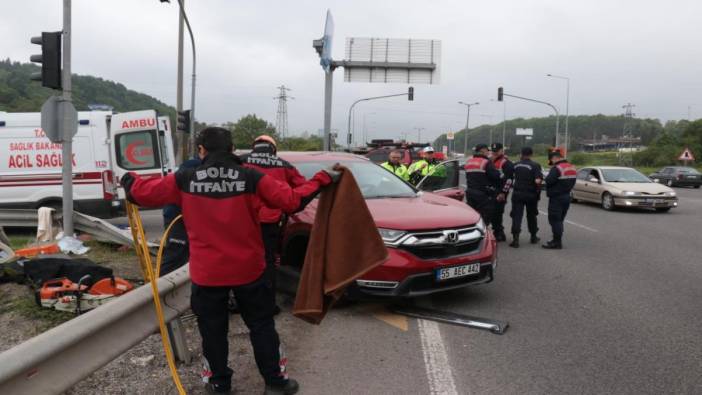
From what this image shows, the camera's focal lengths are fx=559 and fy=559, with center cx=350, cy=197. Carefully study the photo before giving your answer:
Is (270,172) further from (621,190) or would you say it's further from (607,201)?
(607,201)

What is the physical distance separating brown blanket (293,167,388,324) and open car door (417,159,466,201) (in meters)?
5.15

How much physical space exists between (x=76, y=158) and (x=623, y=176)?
1535 centimetres

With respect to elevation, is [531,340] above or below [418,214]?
below

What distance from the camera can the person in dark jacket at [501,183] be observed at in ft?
30.3

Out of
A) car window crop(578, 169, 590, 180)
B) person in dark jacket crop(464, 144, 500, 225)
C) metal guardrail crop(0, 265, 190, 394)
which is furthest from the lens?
car window crop(578, 169, 590, 180)

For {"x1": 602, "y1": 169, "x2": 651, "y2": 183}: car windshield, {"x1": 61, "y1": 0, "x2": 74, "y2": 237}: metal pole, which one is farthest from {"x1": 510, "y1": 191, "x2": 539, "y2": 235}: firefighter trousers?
{"x1": 602, "y1": 169, "x2": 651, "y2": 183}: car windshield

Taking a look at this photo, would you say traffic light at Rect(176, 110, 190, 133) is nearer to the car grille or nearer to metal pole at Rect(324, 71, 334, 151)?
metal pole at Rect(324, 71, 334, 151)

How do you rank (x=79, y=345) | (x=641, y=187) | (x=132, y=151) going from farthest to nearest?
(x=641, y=187), (x=132, y=151), (x=79, y=345)

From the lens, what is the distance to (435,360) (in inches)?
163

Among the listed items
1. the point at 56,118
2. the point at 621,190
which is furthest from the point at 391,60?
the point at 56,118

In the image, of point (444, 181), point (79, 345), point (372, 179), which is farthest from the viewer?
point (444, 181)

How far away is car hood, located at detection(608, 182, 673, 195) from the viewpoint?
15916 millimetres

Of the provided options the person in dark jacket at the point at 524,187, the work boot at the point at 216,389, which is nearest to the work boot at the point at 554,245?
the person in dark jacket at the point at 524,187

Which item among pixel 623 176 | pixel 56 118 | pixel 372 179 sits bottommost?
pixel 623 176
